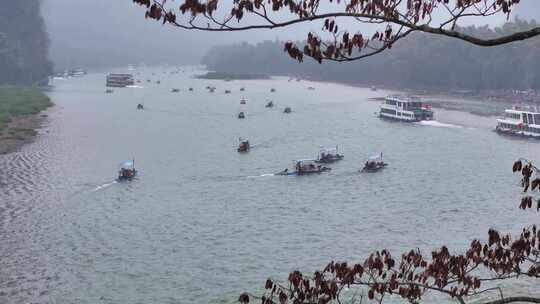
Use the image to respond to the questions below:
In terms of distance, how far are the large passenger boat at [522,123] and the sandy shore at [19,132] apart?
64.2m

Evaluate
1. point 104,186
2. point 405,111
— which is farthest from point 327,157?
point 405,111

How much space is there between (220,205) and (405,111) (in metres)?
60.0

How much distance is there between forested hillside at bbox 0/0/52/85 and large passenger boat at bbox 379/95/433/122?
10819 centimetres

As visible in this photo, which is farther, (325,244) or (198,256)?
(325,244)

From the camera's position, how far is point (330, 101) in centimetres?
13100

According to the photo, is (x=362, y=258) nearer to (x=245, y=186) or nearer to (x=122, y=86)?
(x=245, y=186)

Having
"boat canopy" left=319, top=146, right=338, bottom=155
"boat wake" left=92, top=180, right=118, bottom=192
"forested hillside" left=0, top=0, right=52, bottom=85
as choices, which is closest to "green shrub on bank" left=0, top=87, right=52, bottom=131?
"forested hillside" left=0, top=0, right=52, bottom=85

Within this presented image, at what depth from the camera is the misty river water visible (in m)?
30.5

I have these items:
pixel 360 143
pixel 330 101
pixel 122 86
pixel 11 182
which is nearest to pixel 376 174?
pixel 360 143

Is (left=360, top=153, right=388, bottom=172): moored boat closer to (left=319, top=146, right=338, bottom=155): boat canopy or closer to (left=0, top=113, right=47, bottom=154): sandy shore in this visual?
(left=319, top=146, right=338, bottom=155): boat canopy

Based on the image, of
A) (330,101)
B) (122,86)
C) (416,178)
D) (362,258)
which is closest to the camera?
(362,258)

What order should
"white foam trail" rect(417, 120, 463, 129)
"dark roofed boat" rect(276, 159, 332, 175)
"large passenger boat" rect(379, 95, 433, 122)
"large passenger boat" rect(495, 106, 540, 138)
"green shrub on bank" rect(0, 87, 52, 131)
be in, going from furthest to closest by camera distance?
"large passenger boat" rect(379, 95, 433, 122), "green shrub on bank" rect(0, 87, 52, 131), "white foam trail" rect(417, 120, 463, 129), "large passenger boat" rect(495, 106, 540, 138), "dark roofed boat" rect(276, 159, 332, 175)

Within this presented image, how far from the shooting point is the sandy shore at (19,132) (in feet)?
225

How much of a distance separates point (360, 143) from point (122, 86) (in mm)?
115950
